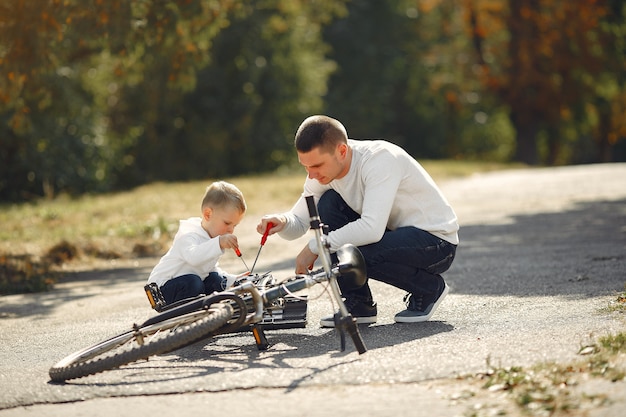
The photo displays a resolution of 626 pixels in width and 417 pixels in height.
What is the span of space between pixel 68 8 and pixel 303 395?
7.68 m

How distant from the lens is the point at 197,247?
5.98 meters

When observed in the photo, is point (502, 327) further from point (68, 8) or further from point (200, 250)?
point (68, 8)

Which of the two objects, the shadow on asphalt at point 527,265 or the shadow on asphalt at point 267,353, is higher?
the shadow on asphalt at point 267,353

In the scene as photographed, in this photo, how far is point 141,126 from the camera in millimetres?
31094

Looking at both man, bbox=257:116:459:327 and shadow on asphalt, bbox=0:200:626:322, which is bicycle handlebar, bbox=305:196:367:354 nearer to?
man, bbox=257:116:459:327

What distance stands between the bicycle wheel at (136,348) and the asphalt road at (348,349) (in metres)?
0.07

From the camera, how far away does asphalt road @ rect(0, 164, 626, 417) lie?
4422mm

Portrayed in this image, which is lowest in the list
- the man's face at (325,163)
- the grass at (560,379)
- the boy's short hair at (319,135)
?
the grass at (560,379)

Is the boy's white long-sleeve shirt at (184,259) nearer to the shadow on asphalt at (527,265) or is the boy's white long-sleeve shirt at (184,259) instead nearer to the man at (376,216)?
the man at (376,216)

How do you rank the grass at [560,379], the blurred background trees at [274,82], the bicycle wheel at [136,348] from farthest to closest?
the blurred background trees at [274,82] → the bicycle wheel at [136,348] → the grass at [560,379]

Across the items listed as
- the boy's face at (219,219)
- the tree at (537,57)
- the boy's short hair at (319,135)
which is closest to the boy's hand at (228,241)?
the boy's face at (219,219)

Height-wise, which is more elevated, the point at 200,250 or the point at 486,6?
the point at 486,6

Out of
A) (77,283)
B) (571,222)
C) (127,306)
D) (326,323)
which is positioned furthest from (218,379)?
(571,222)

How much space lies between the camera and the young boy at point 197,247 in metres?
6.04
